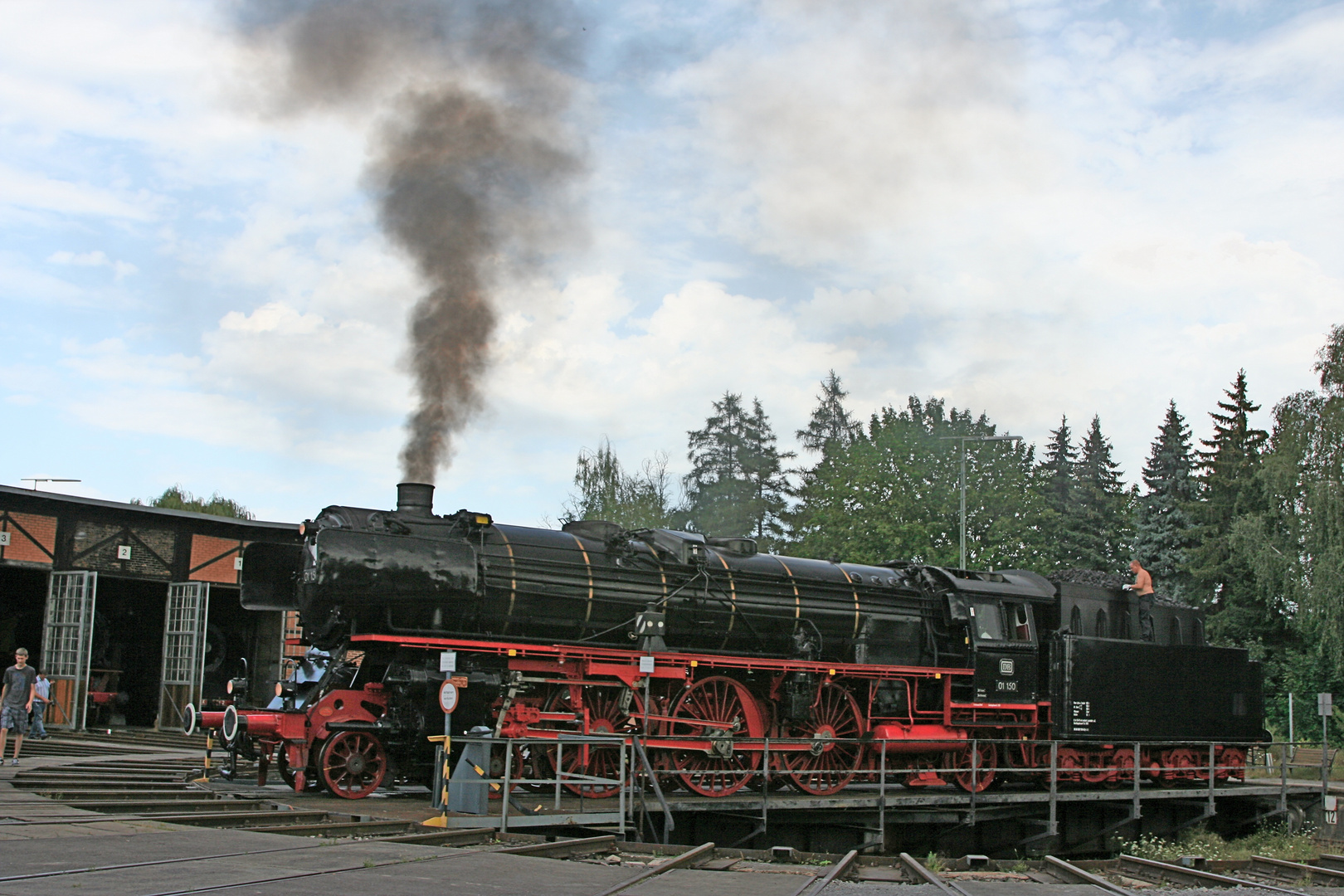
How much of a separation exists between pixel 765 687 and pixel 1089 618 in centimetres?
670

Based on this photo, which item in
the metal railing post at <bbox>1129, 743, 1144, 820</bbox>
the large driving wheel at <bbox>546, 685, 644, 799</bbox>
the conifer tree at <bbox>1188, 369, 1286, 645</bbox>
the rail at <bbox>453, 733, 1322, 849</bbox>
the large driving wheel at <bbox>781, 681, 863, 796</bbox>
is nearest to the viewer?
the rail at <bbox>453, 733, 1322, 849</bbox>

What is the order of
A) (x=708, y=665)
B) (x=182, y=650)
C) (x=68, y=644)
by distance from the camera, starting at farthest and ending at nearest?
(x=182, y=650), (x=68, y=644), (x=708, y=665)

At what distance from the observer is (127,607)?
28.7 meters

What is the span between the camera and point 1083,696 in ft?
58.9

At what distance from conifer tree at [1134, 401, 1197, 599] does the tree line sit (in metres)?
0.07

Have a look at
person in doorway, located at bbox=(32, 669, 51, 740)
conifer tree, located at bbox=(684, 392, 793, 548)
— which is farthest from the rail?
conifer tree, located at bbox=(684, 392, 793, 548)

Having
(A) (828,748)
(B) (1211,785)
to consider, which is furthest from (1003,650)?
(B) (1211,785)

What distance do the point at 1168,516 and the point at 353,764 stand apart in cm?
4169

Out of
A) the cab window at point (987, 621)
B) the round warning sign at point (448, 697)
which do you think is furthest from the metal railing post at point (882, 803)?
the round warning sign at point (448, 697)

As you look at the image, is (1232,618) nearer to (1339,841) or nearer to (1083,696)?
(1339,841)

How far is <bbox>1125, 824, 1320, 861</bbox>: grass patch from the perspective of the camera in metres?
17.1

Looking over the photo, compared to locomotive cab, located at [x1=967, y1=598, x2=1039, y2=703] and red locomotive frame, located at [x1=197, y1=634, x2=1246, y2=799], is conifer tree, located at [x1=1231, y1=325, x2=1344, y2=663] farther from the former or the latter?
locomotive cab, located at [x1=967, y1=598, x2=1039, y2=703]

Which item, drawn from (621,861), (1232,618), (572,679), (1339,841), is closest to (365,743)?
(572,679)

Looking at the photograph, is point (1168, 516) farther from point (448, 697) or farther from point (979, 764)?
point (448, 697)
